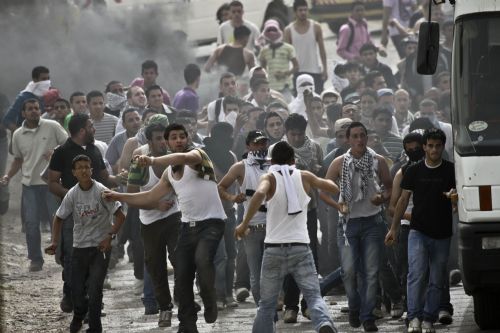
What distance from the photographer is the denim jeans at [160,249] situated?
14.6 metres

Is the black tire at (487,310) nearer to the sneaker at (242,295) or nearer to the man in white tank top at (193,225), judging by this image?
the man in white tank top at (193,225)

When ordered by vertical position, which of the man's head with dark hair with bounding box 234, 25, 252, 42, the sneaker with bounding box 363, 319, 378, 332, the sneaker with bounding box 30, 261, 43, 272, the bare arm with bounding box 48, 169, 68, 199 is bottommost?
the sneaker with bounding box 363, 319, 378, 332

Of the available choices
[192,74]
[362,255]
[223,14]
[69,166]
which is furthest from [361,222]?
[223,14]

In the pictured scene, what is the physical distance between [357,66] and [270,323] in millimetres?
10602

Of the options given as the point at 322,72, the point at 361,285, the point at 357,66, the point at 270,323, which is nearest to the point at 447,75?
the point at 357,66

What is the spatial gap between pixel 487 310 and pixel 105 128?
7.13 meters

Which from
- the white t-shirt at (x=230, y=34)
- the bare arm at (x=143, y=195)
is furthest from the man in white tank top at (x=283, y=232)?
the white t-shirt at (x=230, y=34)

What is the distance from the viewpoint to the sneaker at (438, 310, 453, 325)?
14141 mm

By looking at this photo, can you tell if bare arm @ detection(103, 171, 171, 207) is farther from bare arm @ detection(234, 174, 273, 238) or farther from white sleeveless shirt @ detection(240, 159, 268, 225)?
bare arm @ detection(234, 174, 273, 238)

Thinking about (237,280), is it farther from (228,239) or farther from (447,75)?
(447,75)

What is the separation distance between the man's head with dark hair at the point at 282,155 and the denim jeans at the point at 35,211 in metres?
6.00

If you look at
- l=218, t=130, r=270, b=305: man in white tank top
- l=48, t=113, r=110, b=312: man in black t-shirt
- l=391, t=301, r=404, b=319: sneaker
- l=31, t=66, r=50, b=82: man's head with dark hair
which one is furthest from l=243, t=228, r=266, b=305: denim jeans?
l=31, t=66, r=50, b=82: man's head with dark hair

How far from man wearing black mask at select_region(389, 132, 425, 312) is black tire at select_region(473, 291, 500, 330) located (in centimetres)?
105

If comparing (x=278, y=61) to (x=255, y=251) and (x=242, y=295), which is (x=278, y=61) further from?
(x=255, y=251)
